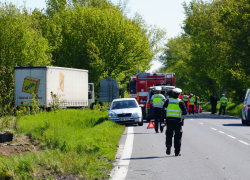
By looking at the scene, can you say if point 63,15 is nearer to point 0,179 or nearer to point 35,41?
point 35,41

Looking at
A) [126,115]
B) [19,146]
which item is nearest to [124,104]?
[126,115]

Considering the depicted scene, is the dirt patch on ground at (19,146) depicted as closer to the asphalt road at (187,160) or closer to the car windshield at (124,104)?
the asphalt road at (187,160)

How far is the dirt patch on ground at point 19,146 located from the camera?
1015 centimetres

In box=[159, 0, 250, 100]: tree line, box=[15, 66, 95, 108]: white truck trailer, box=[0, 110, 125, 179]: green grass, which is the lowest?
box=[0, 110, 125, 179]: green grass

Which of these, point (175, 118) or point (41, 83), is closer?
point (175, 118)

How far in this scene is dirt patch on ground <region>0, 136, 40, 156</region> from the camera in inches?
400

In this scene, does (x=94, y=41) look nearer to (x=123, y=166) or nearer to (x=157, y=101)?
(x=157, y=101)

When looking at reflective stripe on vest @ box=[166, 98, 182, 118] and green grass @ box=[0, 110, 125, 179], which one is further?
reflective stripe on vest @ box=[166, 98, 182, 118]

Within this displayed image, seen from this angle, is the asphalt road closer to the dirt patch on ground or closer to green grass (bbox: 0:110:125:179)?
green grass (bbox: 0:110:125:179)

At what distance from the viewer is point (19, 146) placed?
1101 centimetres

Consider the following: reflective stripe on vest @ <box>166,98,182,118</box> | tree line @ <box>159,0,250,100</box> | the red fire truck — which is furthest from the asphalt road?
tree line @ <box>159,0,250,100</box>

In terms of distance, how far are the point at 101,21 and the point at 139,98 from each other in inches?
767

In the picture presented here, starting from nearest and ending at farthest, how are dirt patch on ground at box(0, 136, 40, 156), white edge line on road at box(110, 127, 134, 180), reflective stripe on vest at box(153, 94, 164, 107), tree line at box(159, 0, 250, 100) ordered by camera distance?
white edge line on road at box(110, 127, 134, 180), dirt patch on ground at box(0, 136, 40, 156), reflective stripe on vest at box(153, 94, 164, 107), tree line at box(159, 0, 250, 100)

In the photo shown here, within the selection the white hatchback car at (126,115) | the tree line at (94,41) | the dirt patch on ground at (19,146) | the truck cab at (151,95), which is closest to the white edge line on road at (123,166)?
the dirt patch on ground at (19,146)
